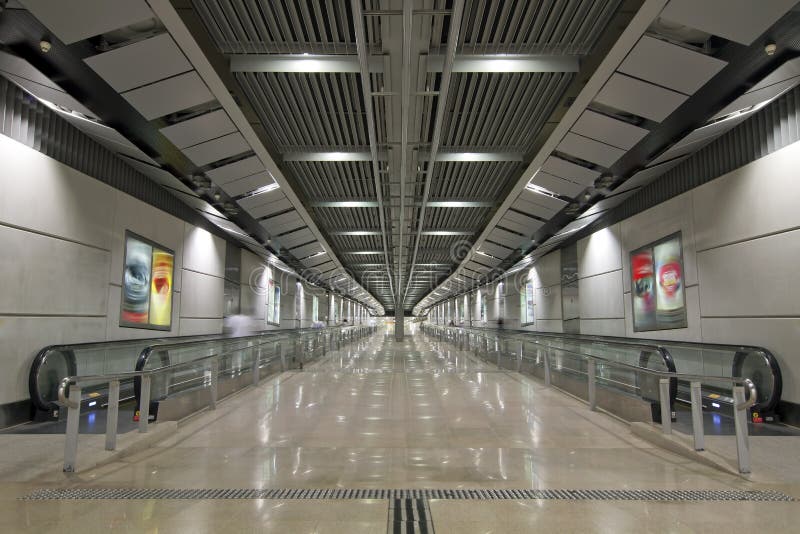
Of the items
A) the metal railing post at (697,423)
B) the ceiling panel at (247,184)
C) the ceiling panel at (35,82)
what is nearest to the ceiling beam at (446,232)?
the ceiling panel at (247,184)

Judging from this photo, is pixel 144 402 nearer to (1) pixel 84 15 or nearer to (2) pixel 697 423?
(1) pixel 84 15

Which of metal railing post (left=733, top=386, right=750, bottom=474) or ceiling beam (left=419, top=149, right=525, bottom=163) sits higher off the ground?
ceiling beam (left=419, top=149, right=525, bottom=163)

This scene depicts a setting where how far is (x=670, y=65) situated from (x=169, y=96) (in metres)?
5.22

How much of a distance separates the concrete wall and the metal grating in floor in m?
3.10

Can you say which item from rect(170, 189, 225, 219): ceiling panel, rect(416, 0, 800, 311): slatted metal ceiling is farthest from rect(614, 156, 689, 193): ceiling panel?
rect(170, 189, 225, 219): ceiling panel

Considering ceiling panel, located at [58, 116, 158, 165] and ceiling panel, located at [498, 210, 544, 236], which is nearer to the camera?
ceiling panel, located at [58, 116, 158, 165]

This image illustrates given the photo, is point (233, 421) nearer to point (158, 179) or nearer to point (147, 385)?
point (147, 385)

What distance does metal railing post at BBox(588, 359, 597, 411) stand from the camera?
6.70 metres

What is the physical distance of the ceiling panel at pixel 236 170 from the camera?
764 cm

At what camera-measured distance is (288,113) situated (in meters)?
6.79

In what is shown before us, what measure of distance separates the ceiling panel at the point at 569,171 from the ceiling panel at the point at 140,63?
5490mm

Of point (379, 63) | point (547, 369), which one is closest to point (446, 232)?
point (547, 369)

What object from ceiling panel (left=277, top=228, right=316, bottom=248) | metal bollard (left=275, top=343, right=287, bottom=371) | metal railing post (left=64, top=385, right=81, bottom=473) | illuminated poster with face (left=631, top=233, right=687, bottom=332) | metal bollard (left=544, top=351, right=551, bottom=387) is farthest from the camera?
ceiling panel (left=277, top=228, right=316, bottom=248)

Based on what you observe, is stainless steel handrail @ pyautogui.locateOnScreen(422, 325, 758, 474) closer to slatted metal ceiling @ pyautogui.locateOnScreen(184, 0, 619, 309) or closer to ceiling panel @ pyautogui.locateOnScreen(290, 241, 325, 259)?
slatted metal ceiling @ pyautogui.locateOnScreen(184, 0, 619, 309)
